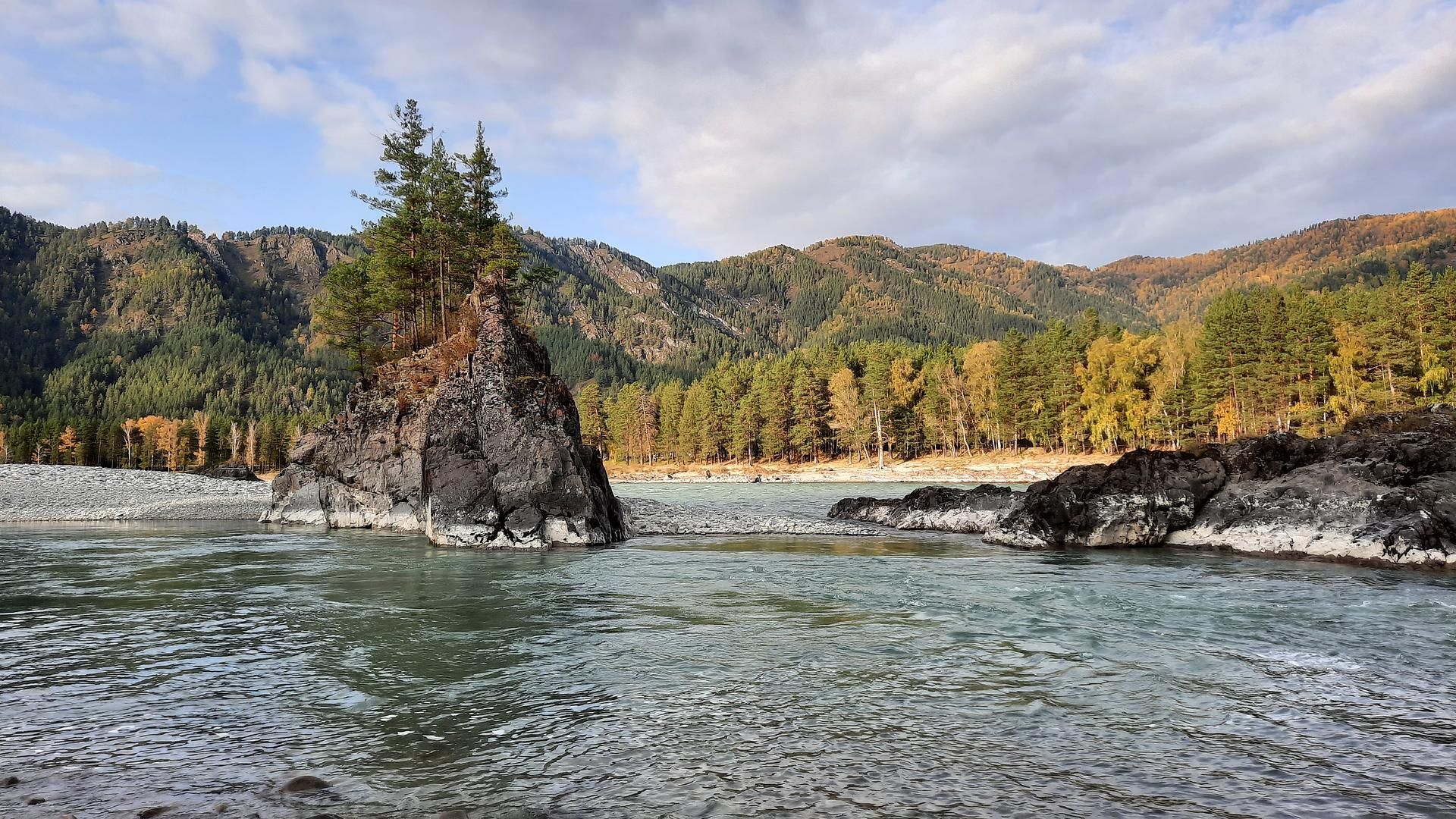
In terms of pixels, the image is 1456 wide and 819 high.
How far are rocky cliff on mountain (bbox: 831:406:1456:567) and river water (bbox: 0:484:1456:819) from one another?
6.46 ft

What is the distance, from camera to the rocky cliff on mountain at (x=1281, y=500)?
18578 millimetres

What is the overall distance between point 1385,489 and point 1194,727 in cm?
1833

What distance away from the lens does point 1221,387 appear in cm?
7919

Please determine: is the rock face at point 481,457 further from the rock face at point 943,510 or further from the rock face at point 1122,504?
the rock face at point 1122,504

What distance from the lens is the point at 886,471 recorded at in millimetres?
101812

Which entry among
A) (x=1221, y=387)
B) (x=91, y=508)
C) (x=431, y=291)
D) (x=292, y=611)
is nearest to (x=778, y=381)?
(x=1221, y=387)

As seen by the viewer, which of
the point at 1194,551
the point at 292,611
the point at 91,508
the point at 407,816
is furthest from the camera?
the point at 91,508

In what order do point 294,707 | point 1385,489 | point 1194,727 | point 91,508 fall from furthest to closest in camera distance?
point 91,508 < point 1385,489 < point 294,707 < point 1194,727

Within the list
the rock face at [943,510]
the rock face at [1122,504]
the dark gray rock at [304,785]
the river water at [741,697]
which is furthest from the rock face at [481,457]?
the dark gray rock at [304,785]

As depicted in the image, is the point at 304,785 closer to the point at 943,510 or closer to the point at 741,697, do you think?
the point at 741,697

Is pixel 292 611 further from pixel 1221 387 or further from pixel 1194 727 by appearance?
pixel 1221 387

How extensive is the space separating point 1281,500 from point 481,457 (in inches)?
1078

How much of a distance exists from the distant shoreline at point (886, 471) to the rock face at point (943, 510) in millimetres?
37746

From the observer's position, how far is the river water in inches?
219
